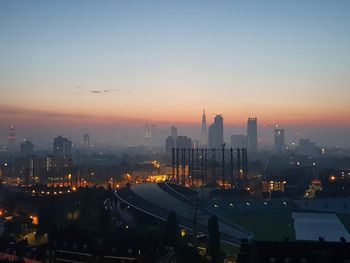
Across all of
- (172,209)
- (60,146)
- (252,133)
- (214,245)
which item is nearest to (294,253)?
(214,245)

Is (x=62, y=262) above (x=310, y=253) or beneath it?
beneath

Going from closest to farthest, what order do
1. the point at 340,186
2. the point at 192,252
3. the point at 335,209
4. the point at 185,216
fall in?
1. the point at 192,252
2. the point at 185,216
3. the point at 335,209
4. the point at 340,186

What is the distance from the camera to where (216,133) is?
100m

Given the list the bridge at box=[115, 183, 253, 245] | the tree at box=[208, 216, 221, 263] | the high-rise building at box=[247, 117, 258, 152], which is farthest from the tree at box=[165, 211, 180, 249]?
the high-rise building at box=[247, 117, 258, 152]

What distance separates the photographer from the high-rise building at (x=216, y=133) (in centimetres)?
9850

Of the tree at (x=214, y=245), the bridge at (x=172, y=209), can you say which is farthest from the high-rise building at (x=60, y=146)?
the tree at (x=214, y=245)

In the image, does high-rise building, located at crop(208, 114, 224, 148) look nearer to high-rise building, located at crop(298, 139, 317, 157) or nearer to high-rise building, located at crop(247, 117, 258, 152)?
high-rise building, located at crop(247, 117, 258, 152)

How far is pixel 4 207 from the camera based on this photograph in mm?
25656

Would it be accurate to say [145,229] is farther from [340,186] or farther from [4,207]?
[340,186]

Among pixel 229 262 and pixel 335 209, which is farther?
pixel 335 209

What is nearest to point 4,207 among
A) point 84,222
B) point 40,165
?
point 84,222

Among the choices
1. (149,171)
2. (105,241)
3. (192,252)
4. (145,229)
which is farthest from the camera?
(149,171)

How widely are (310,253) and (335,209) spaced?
44.8 feet

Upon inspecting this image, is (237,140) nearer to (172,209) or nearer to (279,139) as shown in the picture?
(279,139)
